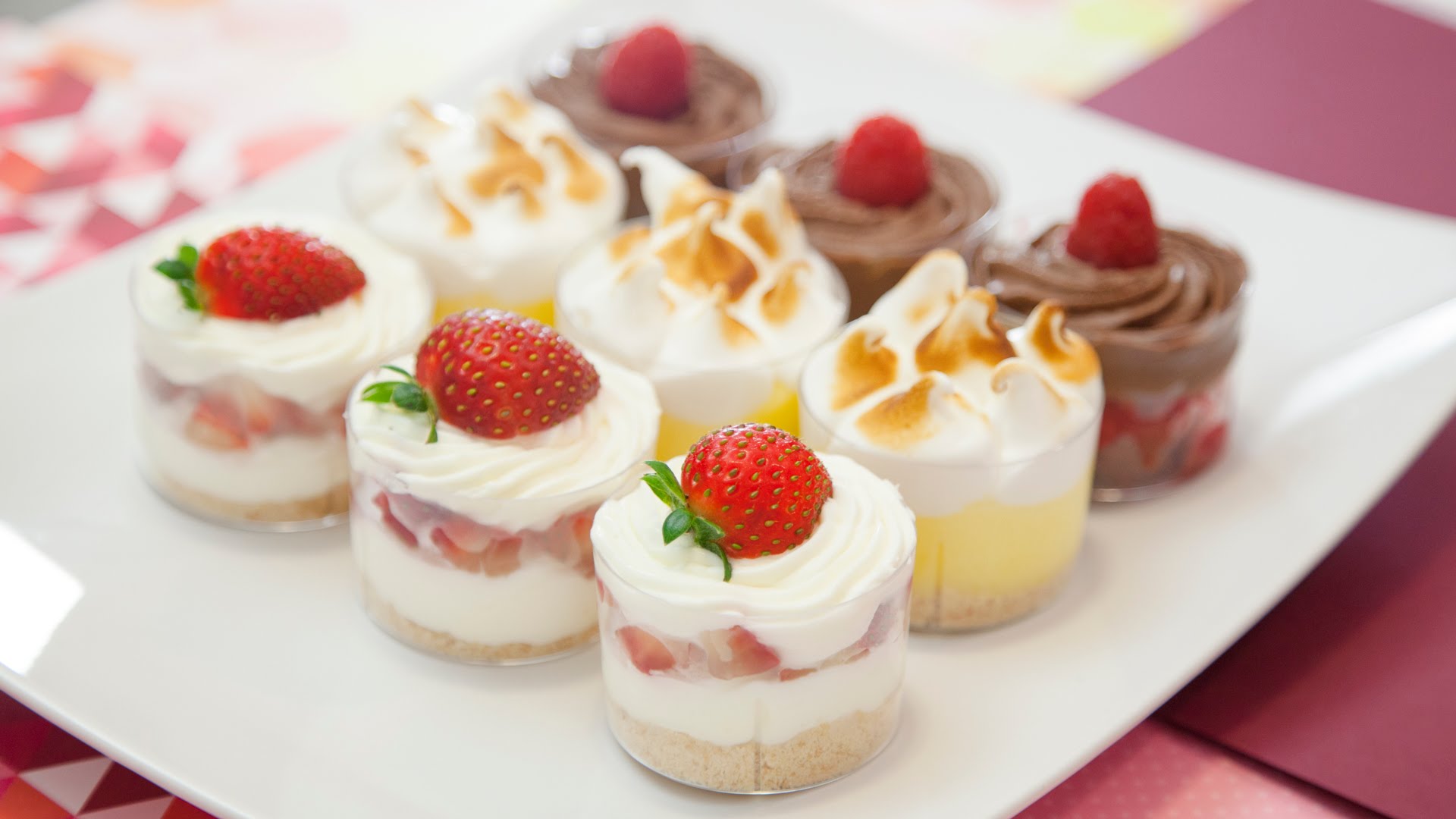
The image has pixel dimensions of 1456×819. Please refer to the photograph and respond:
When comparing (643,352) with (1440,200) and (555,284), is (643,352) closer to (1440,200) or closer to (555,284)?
(555,284)

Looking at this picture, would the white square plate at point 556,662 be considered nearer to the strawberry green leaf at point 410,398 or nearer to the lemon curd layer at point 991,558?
the lemon curd layer at point 991,558

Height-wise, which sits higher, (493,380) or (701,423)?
(493,380)

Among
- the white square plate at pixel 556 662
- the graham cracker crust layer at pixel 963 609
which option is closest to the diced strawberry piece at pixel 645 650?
the white square plate at pixel 556 662

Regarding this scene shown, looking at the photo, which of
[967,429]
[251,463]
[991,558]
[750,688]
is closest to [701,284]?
[967,429]

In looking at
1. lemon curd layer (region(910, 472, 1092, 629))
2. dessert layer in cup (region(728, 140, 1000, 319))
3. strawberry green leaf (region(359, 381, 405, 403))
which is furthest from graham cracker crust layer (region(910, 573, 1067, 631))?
strawberry green leaf (region(359, 381, 405, 403))

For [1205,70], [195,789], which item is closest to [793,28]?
[1205,70]

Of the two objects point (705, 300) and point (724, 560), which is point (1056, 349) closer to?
point (705, 300)
